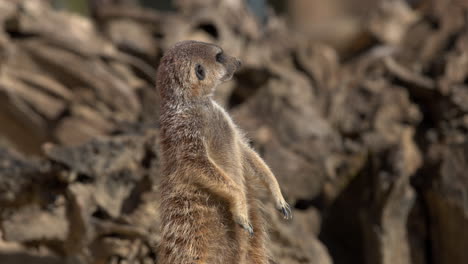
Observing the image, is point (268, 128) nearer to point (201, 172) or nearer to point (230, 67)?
point (230, 67)

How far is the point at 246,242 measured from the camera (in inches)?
80.5

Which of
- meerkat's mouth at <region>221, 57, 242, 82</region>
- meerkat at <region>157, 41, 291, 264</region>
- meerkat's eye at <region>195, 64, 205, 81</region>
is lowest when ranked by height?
meerkat at <region>157, 41, 291, 264</region>

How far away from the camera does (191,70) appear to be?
198 centimetres

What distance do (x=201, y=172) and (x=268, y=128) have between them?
8.08ft

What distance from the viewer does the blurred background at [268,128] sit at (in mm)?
3209

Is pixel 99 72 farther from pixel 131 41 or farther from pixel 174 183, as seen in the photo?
pixel 174 183

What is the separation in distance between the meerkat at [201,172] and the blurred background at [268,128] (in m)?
0.52

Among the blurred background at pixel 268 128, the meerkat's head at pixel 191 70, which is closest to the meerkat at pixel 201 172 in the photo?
the meerkat's head at pixel 191 70

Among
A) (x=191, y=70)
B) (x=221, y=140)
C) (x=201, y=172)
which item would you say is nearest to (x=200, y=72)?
(x=191, y=70)

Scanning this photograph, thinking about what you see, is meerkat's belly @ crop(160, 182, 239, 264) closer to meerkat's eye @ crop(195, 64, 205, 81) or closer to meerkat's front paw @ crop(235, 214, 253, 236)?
meerkat's front paw @ crop(235, 214, 253, 236)

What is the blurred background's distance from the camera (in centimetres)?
321

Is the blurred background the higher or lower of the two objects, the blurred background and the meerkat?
the higher

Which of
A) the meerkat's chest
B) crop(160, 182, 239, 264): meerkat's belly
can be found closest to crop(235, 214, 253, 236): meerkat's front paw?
crop(160, 182, 239, 264): meerkat's belly

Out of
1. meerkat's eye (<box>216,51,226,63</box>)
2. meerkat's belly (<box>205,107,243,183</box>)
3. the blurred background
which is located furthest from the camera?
the blurred background
